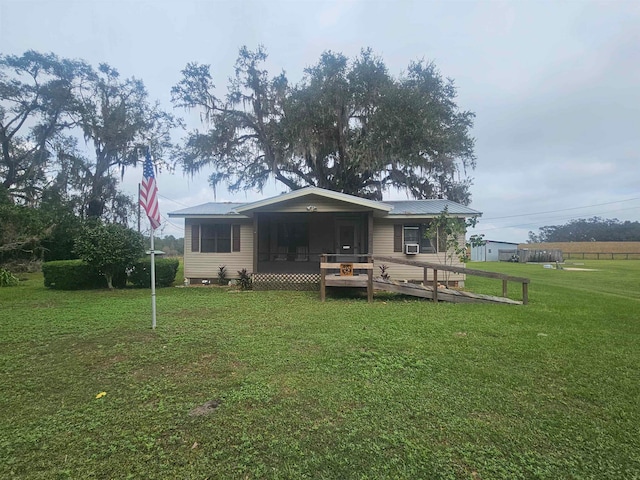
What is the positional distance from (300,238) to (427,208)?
17.1ft

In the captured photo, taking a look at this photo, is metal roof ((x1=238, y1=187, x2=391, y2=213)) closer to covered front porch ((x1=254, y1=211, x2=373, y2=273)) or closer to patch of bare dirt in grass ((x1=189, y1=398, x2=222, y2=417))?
covered front porch ((x1=254, y1=211, x2=373, y2=273))

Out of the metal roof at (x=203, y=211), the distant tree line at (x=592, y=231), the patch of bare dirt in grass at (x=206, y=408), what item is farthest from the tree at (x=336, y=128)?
the distant tree line at (x=592, y=231)

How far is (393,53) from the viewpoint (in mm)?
18078

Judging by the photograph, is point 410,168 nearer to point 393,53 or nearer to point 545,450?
point 393,53

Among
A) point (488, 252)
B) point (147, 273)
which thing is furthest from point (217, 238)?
point (488, 252)

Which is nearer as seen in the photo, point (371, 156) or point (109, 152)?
point (371, 156)

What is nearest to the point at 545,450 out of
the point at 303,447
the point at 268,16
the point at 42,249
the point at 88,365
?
the point at 303,447

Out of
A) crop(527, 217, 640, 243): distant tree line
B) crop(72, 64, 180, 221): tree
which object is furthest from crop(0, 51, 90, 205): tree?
crop(527, 217, 640, 243): distant tree line

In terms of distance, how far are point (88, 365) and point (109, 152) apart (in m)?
22.2

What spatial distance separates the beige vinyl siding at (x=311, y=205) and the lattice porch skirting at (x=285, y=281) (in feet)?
7.39

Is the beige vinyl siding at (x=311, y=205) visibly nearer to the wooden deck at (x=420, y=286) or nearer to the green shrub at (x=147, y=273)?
the wooden deck at (x=420, y=286)

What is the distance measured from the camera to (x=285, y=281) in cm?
1157

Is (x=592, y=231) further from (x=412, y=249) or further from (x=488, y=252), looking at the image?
(x=412, y=249)

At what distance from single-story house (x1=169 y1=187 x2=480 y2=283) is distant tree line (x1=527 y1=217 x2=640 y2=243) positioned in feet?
255
